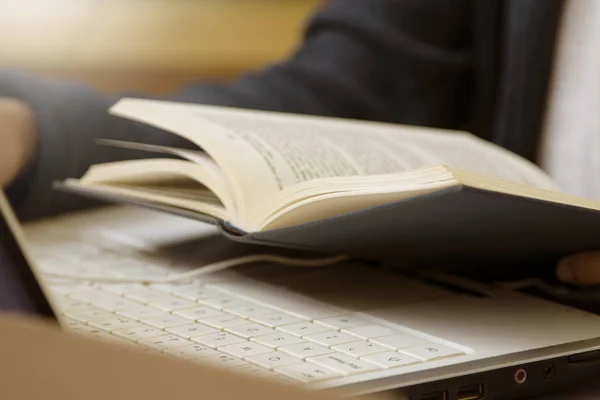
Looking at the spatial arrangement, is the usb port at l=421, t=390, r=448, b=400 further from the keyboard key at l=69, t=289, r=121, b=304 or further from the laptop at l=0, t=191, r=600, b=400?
the keyboard key at l=69, t=289, r=121, b=304

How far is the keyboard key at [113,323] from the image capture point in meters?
0.40

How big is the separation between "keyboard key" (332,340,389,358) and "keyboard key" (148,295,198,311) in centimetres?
10

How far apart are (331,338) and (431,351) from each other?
46mm

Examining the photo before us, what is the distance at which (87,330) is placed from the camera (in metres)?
0.40

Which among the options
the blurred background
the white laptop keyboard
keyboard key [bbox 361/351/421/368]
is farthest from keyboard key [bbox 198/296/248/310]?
the blurred background

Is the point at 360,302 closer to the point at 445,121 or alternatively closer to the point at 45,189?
the point at 45,189

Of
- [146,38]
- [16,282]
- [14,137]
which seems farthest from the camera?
[146,38]

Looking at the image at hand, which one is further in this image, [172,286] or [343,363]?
[172,286]

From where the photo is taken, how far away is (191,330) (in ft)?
1.30

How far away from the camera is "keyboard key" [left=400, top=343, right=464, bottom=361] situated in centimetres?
37

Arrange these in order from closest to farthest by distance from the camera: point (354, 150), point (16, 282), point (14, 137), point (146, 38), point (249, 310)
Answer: point (16, 282)
point (249, 310)
point (354, 150)
point (14, 137)
point (146, 38)

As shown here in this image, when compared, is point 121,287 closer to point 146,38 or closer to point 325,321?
point 325,321

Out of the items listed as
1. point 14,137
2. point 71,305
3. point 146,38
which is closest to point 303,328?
point 71,305

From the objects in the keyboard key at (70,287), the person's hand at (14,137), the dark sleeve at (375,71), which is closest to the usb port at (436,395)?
the keyboard key at (70,287)
